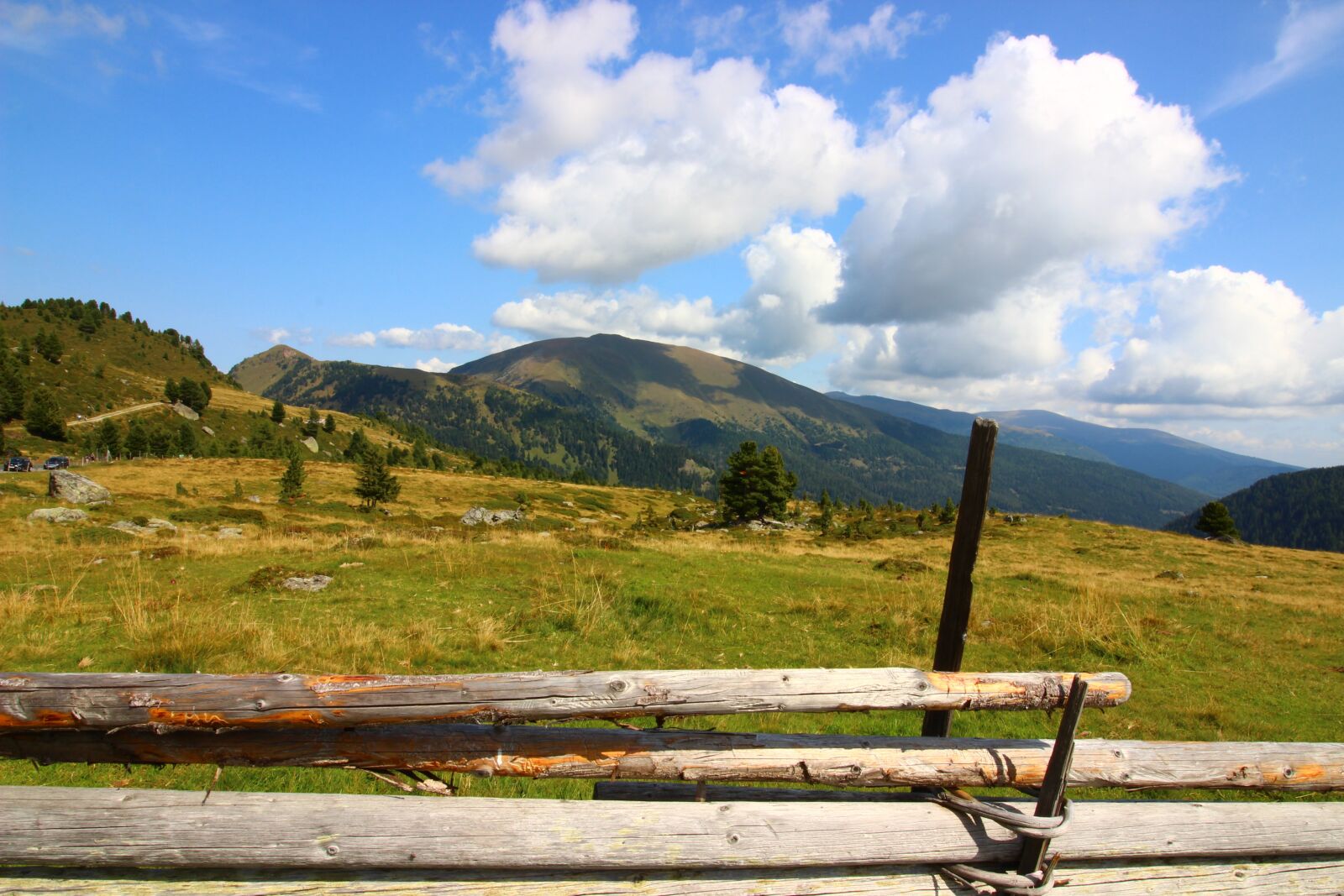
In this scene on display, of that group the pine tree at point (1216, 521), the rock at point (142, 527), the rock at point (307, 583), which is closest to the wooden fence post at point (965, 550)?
the rock at point (307, 583)

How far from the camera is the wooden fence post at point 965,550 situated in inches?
217

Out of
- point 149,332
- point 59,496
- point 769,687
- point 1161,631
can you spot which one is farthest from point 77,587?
point 149,332

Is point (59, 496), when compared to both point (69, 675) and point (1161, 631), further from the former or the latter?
point (1161, 631)

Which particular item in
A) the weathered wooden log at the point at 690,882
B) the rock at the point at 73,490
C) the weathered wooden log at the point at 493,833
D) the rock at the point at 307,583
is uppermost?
the weathered wooden log at the point at 493,833

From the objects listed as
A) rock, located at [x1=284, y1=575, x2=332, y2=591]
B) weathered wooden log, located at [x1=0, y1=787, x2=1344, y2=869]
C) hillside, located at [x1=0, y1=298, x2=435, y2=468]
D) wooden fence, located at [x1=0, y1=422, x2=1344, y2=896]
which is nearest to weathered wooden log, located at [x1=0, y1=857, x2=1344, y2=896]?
wooden fence, located at [x1=0, y1=422, x2=1344, y2=896]

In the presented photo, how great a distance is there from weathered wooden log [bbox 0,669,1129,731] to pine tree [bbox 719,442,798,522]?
165ft

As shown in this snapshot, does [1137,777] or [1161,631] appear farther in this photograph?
[1161,631]

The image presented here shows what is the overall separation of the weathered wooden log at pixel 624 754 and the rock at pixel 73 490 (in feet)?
136

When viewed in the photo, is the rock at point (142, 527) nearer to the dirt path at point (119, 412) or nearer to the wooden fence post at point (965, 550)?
the wooden fence post at point (965, 550)

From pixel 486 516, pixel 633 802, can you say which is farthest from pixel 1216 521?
pixel 633 802

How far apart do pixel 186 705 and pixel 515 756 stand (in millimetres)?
1991

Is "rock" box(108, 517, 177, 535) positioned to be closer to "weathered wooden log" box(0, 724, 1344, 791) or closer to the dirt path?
"weathered wooden log" box(0, 724, 1344, 791)

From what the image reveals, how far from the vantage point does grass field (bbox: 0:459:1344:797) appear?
859 centimetres

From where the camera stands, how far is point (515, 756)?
4.03 m
